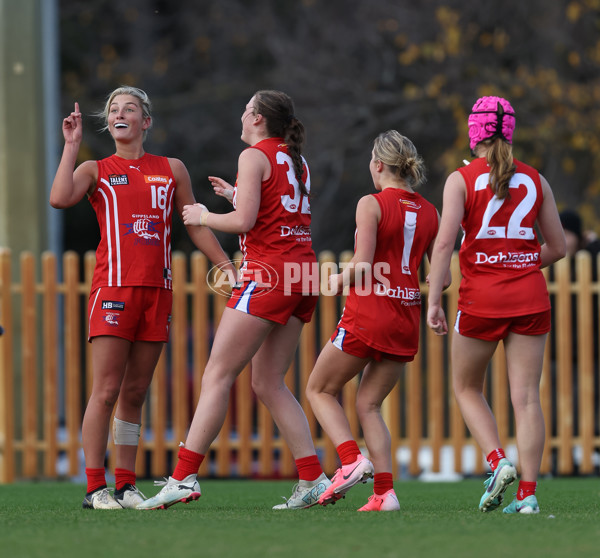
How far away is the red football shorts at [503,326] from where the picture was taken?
198 inches

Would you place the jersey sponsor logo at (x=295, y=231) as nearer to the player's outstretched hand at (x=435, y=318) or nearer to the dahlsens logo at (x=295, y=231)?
the dahlsens logo at (x=295, y=231)

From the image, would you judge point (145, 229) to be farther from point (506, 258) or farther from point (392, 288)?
point (506, 258)

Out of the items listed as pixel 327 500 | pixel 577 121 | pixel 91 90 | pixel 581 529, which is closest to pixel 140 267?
pixel 327 500

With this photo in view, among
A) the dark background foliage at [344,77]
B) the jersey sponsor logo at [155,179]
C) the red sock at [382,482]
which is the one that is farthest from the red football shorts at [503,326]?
the dark background foliage at [344,77]

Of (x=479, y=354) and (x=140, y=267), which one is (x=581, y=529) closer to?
(x=479, y=354)

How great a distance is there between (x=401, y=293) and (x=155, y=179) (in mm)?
1308

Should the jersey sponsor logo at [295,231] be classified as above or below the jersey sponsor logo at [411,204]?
below

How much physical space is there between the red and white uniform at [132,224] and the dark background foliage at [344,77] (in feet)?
25.7

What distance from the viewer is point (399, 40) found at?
14.2 m

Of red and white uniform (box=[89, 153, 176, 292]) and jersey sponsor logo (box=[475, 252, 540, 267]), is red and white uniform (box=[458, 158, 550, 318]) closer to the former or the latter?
jersey sponsor logo (box=[475, 252, 540, 267])

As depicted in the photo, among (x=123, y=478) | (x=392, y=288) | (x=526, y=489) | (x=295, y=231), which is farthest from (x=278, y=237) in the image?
(x=526, y=489)

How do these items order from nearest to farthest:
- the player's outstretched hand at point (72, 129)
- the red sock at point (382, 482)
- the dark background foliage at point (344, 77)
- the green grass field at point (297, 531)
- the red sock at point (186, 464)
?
the green grass field at point (297, 531) < the red sock at point (186, 464) < the red sock at point (382, 482) < the player's outstretched hand at point (72, 129) < the dark background foliage at point (344, 77)

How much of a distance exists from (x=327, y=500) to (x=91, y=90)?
12.9 meters

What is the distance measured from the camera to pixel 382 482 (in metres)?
5.20
